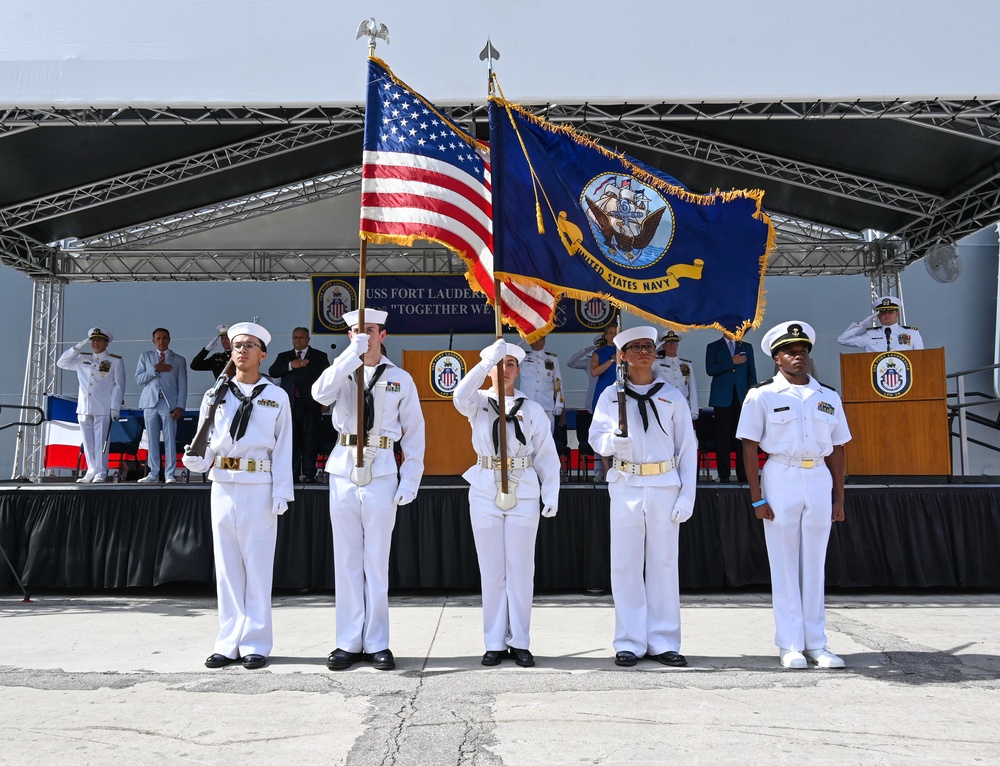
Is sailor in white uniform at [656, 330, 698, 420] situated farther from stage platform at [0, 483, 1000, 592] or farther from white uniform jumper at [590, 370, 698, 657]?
white uniform jumper at [590, 370, 698, 657]

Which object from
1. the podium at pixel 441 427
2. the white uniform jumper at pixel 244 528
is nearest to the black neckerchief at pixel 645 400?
the white uniform jumper at pixel 244 528

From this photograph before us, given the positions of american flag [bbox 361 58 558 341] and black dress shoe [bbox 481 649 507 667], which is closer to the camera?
black dress shoe [bbox 481 649 507 667]

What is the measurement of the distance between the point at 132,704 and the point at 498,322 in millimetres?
2572

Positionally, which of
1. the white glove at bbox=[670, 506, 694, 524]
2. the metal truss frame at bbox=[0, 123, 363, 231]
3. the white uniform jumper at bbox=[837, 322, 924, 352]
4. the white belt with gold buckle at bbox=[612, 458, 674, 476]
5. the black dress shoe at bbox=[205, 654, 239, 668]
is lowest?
the black dress shoe at bbox=[205, 654, 239, 668]

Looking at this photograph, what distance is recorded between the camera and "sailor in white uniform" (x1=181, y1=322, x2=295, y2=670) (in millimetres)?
4598

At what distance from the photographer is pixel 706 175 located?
1023 centimetres

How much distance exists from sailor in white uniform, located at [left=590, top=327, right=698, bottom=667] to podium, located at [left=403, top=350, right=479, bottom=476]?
339 centimetres

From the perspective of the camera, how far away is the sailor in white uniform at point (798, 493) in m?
4.59

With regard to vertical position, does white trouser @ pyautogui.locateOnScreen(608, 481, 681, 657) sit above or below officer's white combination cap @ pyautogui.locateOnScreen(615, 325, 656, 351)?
below

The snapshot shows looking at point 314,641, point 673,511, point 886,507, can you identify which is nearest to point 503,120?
point 673,511

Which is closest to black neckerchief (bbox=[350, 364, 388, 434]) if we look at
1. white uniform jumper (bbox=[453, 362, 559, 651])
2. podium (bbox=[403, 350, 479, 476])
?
white uniform jumper (bbox=[453, 362, 559, 651])

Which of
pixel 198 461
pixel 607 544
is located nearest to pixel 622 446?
pixel 198 461

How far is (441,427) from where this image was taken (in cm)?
813

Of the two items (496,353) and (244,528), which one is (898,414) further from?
(244,528)
